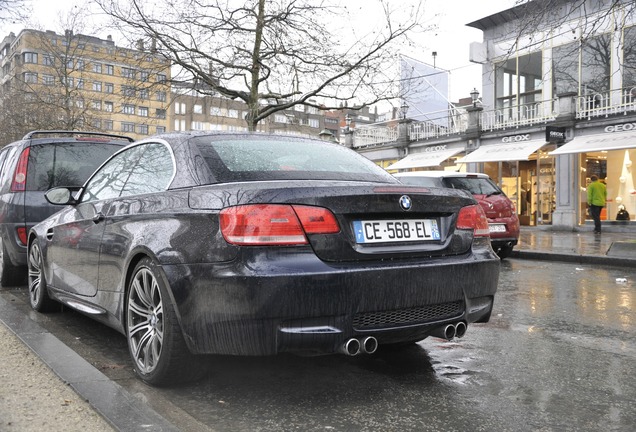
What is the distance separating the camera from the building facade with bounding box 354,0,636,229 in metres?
21.0

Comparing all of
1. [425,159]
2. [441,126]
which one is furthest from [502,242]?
[441,126]

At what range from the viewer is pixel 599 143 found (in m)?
20.4

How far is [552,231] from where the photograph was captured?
21953 mm

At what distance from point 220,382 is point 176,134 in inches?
63.8

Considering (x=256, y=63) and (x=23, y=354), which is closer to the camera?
(x=23, y=354)

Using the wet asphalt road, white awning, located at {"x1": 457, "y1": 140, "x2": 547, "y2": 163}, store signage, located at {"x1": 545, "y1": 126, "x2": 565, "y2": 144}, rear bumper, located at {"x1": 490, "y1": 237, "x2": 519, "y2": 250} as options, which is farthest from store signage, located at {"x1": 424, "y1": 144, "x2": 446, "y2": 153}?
the wet asphalt road

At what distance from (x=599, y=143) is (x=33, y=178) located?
61.2 feet

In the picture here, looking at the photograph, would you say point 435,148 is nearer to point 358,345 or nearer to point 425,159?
point 425,159

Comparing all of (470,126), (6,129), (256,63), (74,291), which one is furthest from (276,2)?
(6,129)

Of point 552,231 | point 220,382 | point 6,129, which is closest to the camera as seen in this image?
point 220,382

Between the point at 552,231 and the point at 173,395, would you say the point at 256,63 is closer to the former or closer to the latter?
the point at 552,231

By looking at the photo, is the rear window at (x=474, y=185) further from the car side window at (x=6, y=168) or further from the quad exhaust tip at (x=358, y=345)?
the quad exhaust tip at (x=358, y=345)

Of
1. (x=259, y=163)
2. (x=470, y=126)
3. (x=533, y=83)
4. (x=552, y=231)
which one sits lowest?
(x=552, y=231)

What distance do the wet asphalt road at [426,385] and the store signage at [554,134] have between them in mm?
17526
